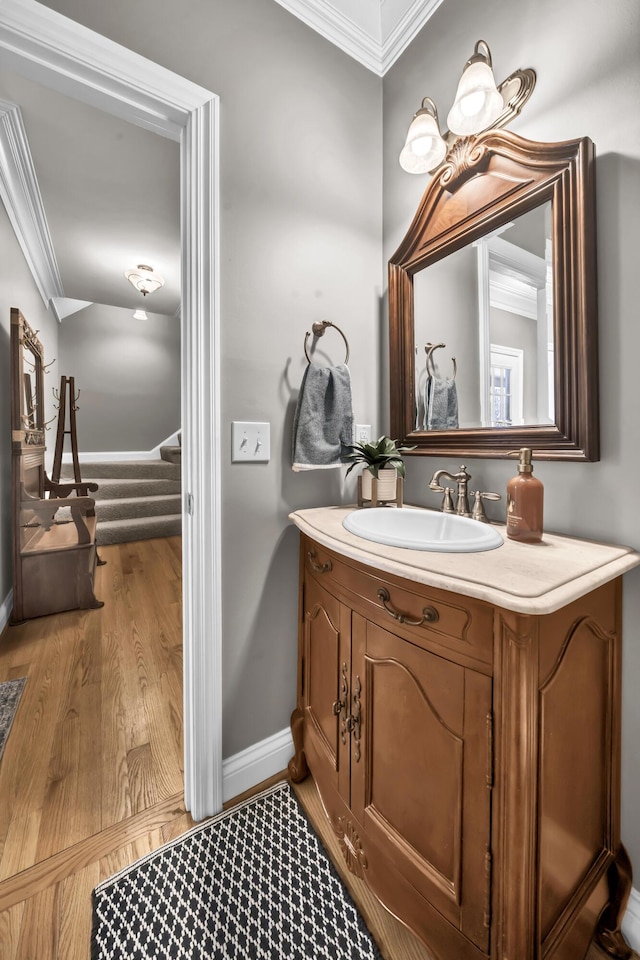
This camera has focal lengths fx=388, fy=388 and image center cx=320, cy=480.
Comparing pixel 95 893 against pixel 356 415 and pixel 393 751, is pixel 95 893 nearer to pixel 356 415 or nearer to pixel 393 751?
pixel 393 751

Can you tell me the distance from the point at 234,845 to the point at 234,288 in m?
1.58


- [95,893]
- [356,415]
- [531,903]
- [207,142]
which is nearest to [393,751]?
[531,903]

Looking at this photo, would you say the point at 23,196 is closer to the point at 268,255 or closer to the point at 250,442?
the point at 268,255

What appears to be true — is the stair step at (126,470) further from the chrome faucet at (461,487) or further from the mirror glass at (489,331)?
the chrome faucet at (461,487)

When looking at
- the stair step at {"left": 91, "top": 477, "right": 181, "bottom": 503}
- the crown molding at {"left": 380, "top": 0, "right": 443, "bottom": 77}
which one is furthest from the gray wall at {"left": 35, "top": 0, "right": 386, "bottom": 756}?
the stair step at {"left": 91, "top": 477, "right": 181, "bottom": 503}

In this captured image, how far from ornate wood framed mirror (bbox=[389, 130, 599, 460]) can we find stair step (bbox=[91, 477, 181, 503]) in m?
3.80

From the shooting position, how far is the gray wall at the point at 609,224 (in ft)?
2.77

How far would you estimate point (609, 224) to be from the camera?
2.87 ft

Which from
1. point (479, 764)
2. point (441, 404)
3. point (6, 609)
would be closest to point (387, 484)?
point (441, 404)

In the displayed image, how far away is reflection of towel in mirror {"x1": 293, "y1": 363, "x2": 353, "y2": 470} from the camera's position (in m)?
1.25

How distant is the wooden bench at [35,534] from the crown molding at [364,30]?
6.88ft

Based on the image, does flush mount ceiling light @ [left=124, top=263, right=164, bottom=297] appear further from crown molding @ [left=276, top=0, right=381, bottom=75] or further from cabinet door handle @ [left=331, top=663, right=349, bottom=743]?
cabinet door handle @ [left=331, top=663, right=349, bottom=743]

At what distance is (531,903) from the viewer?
63cm

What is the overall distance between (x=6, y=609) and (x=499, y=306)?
298 cm
